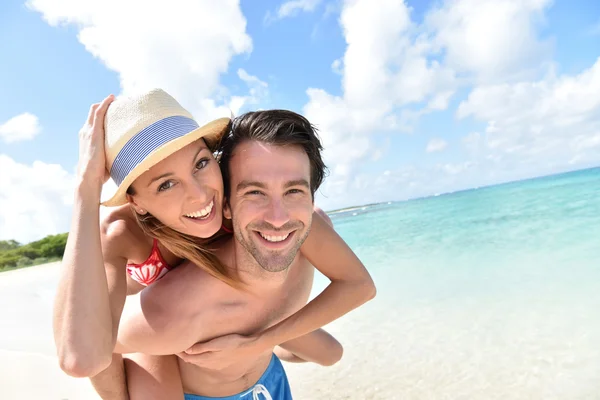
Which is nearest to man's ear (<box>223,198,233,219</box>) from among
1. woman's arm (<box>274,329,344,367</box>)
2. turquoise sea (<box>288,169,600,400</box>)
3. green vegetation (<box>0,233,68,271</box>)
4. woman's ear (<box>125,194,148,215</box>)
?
woman's ear (<box>125,194,148,215</box>)

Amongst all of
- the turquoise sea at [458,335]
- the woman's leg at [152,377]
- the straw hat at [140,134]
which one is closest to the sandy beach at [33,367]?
the turquoise sea at [458,335]

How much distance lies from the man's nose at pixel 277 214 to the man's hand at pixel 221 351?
0.72 metres

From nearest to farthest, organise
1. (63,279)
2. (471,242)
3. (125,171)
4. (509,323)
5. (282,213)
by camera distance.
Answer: (63,279) < (125,171) < (282,213) < (509,323) < (471,242)

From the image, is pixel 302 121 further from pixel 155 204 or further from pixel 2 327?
pixel 2 327

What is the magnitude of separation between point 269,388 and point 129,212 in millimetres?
1596

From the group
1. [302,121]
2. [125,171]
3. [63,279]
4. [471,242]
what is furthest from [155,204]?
[471,242]

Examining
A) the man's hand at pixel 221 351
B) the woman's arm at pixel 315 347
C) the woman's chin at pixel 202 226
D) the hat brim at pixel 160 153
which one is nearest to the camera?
the hat brim at pixel 160 153

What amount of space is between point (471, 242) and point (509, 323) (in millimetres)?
8023

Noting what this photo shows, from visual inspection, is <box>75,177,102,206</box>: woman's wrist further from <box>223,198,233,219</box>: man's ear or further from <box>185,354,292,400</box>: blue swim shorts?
<box>185,354,292,400</box>: blue swim shorts

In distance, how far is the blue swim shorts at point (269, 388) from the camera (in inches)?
115

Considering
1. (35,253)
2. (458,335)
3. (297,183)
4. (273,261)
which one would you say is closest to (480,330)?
(458,335)

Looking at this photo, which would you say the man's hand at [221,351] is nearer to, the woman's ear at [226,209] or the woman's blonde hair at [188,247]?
the woman's blonde hair at [188,247]

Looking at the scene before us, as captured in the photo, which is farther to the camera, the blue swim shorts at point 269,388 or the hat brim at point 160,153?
the blue swim shorts at point 269,388

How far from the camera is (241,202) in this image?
2.64m
